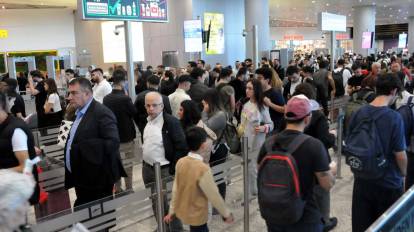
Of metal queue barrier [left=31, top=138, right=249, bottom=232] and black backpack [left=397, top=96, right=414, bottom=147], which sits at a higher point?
black backpack [left=397, top=96, right=414, bottom=147]

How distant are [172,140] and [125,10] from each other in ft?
10.3

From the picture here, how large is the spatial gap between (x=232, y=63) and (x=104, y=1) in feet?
46.7

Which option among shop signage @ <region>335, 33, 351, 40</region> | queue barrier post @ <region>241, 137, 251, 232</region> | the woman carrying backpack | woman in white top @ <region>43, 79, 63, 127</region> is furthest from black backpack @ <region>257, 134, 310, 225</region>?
shop signage @ <region>335, 33, 351, 40</region>

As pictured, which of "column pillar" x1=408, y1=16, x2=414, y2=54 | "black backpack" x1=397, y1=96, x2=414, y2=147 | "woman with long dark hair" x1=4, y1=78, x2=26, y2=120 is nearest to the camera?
"black backpack" x1=397, y1=96, x2=414, y2=147

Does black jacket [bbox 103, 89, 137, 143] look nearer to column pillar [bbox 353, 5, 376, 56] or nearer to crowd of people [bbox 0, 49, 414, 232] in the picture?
crowd of people [bbox 0, 49, 414, 232]

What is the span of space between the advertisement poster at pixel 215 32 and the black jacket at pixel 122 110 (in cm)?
1311

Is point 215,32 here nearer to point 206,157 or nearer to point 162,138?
point 162,138

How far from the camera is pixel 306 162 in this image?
229cm

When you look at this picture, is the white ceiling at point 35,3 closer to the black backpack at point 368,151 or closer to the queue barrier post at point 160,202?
the queue barrier post at point 160,202

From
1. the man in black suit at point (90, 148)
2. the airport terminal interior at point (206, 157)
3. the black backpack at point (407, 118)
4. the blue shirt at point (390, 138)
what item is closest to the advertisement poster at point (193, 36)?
the airport terminal interior at point (206, 157)

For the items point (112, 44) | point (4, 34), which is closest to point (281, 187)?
point (112, 44)

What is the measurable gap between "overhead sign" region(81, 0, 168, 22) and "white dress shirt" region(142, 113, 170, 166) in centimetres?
259

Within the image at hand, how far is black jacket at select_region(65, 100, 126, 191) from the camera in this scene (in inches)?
122

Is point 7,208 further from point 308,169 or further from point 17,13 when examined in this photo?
point 17,13
